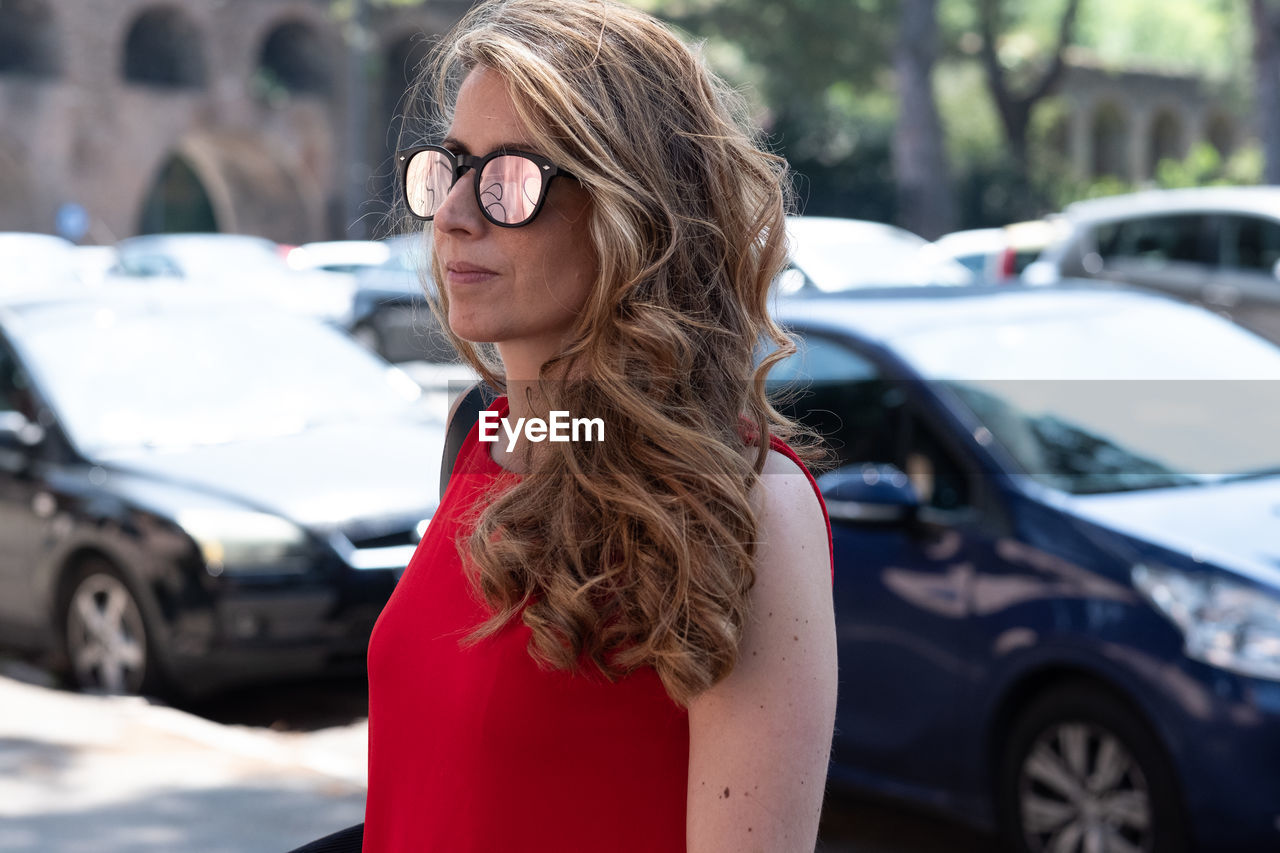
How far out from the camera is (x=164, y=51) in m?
39.4

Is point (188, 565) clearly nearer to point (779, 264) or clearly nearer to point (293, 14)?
point (779, 264)

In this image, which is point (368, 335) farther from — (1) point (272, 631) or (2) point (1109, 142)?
(2) point (1109, 142)

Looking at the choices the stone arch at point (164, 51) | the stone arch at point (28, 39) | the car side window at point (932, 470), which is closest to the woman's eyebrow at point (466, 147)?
the car side window at point (932, 470)

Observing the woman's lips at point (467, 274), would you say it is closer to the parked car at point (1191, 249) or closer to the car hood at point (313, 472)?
the car hood at point (313, 472)

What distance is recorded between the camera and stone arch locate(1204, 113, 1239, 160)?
5859 cm

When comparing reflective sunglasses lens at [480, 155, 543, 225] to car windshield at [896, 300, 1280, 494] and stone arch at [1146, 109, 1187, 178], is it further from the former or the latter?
stone arch at [1146, 109, 1187, 178]

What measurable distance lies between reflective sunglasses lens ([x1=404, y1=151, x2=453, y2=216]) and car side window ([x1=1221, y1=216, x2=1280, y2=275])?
11.0 m

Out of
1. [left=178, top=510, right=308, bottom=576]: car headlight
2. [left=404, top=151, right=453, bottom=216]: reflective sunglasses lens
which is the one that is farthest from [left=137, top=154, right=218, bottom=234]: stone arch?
[left=404, top=151, right=453, bottom=216]: reflective sunglasses lens

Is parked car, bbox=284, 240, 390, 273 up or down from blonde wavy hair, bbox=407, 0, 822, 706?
down

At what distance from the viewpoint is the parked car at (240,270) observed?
21.8 metres

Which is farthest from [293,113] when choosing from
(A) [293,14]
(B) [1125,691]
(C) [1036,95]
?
(B) [1125,691]

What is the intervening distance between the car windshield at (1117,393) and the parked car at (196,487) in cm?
205

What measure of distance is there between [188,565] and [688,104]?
14.7 ft

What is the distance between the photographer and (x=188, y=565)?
568 centimetres
